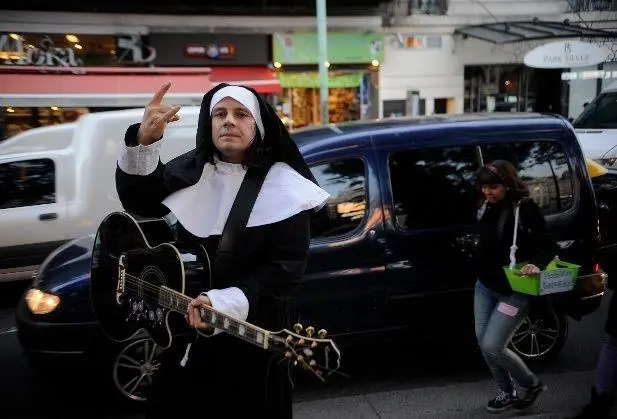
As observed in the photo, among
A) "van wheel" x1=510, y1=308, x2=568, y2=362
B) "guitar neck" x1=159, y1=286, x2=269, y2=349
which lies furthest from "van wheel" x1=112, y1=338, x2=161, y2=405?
"van wheel" x1=510, y1=308, x2=568, y2=362

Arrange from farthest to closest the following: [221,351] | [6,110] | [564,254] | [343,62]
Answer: [343,62] → [6,110] → [564,254] → [221,351]

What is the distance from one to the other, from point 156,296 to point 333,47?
1635 cm

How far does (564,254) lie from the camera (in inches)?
177

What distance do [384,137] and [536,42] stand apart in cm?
1622

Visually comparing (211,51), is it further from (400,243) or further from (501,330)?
(501,330)

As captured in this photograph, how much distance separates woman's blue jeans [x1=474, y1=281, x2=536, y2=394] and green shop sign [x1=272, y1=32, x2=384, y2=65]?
14375 mm

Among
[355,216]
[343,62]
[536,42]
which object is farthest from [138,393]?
[536,42]

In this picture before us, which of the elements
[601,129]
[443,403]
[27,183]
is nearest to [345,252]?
[443,403]

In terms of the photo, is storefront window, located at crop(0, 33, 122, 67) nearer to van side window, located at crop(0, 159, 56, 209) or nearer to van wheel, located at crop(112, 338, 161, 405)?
van side window, located at crop(0, 159, 56, 209)

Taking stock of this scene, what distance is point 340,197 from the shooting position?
4.22m

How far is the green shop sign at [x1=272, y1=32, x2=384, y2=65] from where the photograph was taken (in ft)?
56.2

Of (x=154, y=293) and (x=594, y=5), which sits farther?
(x=594, y=5)

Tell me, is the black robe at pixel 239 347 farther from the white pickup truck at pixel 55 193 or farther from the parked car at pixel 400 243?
the white pickup truck at pixel 55 193

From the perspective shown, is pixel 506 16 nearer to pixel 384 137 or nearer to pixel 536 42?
pixel 536 42
